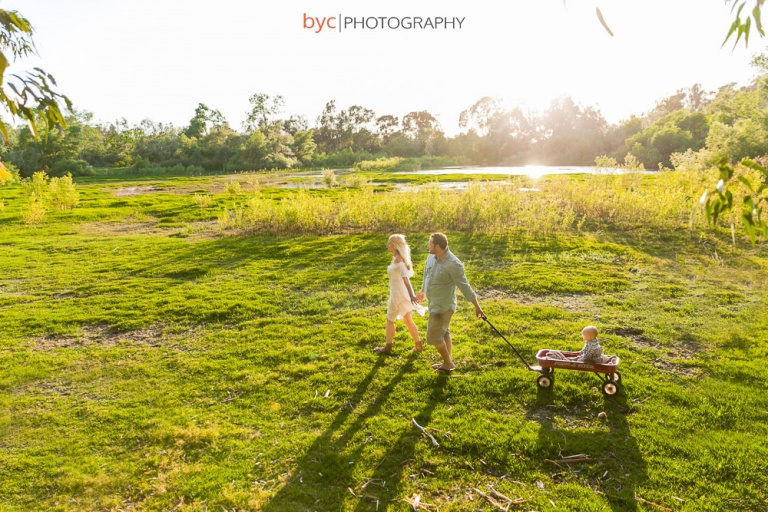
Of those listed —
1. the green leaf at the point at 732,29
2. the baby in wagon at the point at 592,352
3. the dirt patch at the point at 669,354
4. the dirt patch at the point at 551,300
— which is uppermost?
the green leaf at the point at 732,29

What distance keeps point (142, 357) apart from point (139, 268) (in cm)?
591

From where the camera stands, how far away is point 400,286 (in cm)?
596

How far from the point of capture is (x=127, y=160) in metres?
61.3

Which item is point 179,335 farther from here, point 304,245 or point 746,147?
point 746,147

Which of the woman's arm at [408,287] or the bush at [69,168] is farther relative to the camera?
the bush at [69,168]

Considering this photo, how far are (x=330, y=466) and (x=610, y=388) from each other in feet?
9.80

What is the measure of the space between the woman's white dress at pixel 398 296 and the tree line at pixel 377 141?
155 feet

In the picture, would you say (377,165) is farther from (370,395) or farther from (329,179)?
(370,395)

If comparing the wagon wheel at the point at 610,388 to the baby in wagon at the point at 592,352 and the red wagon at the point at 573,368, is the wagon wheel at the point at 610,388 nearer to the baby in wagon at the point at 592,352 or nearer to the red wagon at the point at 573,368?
the red wagon at the point at 573,368

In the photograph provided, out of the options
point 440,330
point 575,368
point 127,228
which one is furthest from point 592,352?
point 127,228

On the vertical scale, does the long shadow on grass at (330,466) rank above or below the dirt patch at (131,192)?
below

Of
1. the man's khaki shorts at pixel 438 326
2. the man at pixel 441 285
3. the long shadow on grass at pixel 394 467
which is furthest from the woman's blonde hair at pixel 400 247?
the long shadow on grass at pixel 394 467

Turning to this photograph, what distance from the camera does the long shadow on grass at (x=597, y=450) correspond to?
144 inches

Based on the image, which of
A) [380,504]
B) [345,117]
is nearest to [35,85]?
[380,504]
